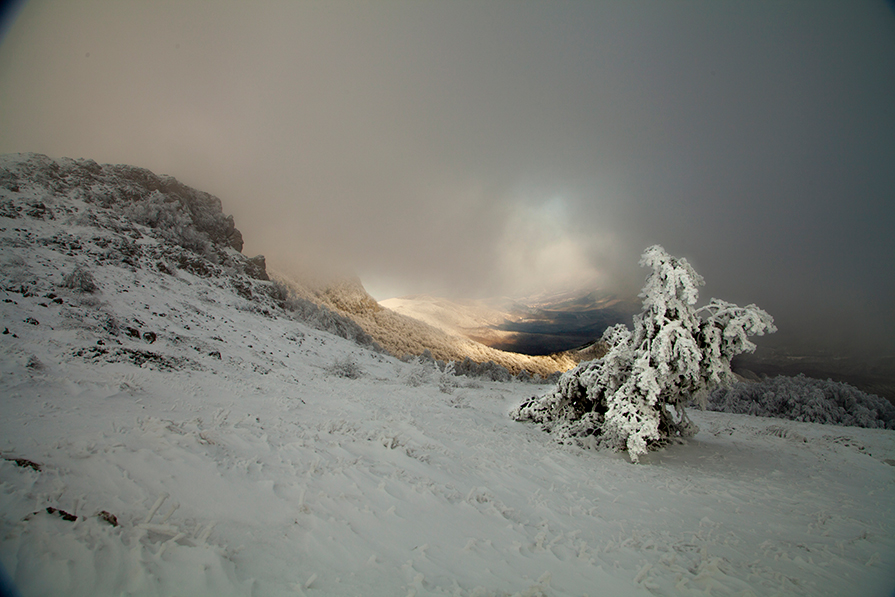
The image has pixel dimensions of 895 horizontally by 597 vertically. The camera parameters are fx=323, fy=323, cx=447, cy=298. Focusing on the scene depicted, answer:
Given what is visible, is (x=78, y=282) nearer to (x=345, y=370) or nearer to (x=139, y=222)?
(x=345, y=370)

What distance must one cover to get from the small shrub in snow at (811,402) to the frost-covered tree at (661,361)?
9088 millimetres

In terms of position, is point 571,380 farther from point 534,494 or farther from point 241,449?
point 241,449

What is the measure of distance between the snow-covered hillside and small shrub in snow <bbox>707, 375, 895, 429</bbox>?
679 centimetres

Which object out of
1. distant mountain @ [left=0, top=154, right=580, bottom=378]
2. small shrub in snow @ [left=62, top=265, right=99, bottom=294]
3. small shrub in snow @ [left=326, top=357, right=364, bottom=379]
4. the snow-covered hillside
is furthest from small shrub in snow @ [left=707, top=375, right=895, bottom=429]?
small shrub in snow @ [left=62, top=265, right=99, bottom=294]

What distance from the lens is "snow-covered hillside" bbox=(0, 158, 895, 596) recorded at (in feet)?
9.62

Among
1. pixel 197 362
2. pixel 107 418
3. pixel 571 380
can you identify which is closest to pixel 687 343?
pixel 571 380

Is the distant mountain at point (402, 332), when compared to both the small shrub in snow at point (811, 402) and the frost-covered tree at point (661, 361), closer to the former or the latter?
the small shrub in snow at point (811, 402)

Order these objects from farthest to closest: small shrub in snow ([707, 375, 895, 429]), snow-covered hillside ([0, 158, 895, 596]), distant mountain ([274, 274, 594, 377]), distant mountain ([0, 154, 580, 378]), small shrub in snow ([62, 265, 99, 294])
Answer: distant mountain ([274, 274, 594, 377])
distant mountain ([0, 154, 580, 378])
small shrub in snow ([707, 375, 895, 429])
small shrub in snow ([62, 265, 99, 294])
snow-covered hillside ([0, 158, 895, 596])

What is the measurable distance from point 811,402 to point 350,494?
81.4ft

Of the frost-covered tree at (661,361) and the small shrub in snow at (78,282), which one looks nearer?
the frost-covered tree at (661,361)

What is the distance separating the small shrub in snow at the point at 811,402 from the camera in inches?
641

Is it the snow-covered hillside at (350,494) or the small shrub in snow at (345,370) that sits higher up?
the snow-covered hillside at (350,494)

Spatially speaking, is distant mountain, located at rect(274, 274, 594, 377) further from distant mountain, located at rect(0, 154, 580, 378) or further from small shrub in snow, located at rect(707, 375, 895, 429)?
small shrub in snow, located at rect(707, 375, 895, 429)

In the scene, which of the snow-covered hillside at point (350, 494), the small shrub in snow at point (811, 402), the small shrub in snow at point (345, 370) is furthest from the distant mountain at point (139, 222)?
the small shrub in snow at point (811, 402)
